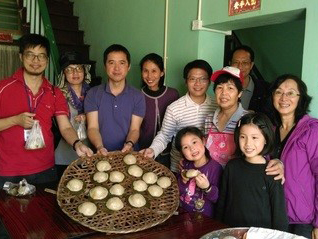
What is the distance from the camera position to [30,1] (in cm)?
419

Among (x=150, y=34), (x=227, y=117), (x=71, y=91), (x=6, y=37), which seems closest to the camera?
(x=227, y=117)

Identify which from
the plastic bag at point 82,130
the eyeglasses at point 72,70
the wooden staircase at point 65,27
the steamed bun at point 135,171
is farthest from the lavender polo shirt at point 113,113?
the wooden staircase at point 65,27

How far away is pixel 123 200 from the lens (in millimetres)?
1418

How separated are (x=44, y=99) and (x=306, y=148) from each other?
5.25 feet

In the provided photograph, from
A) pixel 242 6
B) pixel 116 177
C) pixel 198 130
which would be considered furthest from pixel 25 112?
pixel 242 6

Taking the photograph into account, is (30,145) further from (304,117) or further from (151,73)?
(304,117)

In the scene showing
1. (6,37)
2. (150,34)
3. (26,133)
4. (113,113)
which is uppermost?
(6,37)

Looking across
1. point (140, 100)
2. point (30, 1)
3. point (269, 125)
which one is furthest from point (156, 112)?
point (30, 1)

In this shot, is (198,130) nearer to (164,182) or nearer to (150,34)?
(164,182)

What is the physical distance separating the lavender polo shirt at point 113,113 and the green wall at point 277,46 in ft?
8.85

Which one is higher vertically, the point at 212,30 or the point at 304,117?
the point at 212,30

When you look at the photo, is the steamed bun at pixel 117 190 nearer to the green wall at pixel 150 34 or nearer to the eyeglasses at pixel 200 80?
the eyeglasses at pixel 200 80

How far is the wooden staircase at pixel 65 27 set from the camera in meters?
4.19

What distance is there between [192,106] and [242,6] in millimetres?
772
